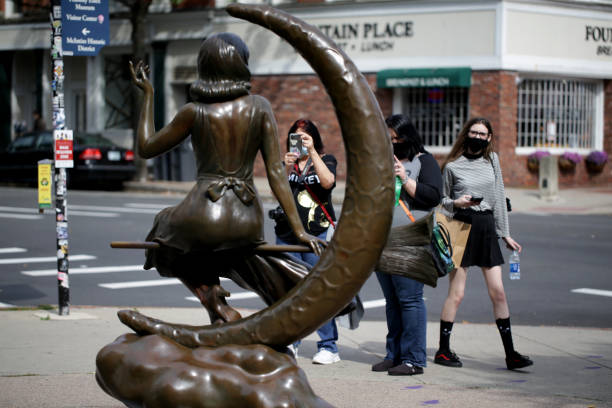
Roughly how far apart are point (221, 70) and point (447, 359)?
3.09m

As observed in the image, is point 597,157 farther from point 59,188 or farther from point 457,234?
point 59,188

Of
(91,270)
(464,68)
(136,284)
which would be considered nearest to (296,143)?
(136,284)

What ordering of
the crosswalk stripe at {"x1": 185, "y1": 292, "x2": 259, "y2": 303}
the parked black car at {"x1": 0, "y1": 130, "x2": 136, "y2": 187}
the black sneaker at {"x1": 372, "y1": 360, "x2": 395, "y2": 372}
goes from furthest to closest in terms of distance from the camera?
the parked black car at {"x1": 0, "y1": 130, "x2": 136, "y2": 187} < the crosswalk stripe at {"x1": 185, "y1": 292, "x2": 259, "y2": 303} < the black sneaker at {"x1": 372, "y1": 360, "x2": 395, "y2": 372}

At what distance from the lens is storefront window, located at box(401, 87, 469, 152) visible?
2372 centimetres

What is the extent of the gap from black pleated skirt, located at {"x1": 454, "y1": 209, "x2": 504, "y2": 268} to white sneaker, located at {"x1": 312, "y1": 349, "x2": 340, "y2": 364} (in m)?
1.24

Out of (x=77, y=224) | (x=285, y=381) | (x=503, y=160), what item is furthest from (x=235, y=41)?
(x=503, y=160)

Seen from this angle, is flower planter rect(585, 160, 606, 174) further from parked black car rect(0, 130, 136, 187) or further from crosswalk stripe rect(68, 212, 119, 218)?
crosswalk stripe rect(68, 212, 119, 218)

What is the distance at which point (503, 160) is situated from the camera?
23109mm

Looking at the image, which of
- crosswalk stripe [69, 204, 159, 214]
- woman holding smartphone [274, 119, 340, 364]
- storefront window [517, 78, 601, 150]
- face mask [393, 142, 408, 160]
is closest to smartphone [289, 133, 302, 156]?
woman holding smartphone [274, 119, 340, 364]

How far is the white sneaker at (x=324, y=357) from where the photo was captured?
6555 mm

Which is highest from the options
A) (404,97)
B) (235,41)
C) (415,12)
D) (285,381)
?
(415,12)

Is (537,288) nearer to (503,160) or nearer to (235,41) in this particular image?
(235,41)

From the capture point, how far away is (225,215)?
458 centimetres

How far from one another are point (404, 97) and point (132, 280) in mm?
15301
